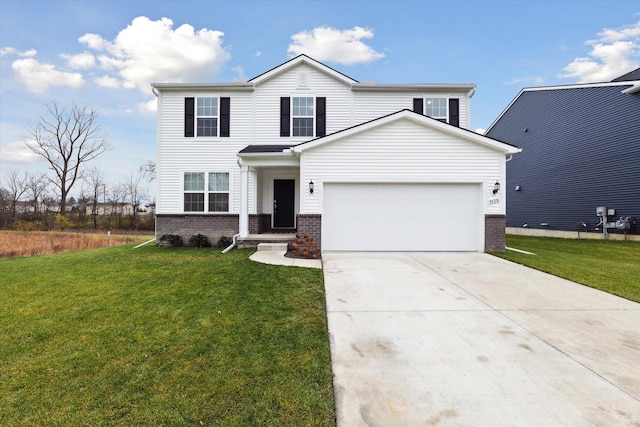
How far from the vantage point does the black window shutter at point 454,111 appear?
1209cm

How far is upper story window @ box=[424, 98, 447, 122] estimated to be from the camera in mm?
12164

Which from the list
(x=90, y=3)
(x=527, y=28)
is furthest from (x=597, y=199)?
(x=90, y=3)

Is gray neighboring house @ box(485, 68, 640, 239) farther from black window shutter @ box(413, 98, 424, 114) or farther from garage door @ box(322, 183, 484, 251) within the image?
black window shutter @ box(413, 98, 424, 114)

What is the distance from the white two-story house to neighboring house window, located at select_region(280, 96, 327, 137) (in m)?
0.04

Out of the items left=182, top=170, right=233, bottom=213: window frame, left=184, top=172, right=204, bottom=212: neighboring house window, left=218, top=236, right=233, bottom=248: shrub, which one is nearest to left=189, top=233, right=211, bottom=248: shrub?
left=218, top=236, right=233, bottom=248: shrub

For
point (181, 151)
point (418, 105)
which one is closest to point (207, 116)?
point (181, 151)

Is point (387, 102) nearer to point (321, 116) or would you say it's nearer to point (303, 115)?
point (321, 116)

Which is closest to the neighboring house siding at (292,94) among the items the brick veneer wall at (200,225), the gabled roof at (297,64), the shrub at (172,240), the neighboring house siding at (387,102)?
the gabled roof at (297,64)

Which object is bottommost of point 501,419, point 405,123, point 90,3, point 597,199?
point 501,419

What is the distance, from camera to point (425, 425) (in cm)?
219

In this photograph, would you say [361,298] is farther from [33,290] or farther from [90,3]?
[90,3]

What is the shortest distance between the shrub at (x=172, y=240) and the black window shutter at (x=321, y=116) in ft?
21.8

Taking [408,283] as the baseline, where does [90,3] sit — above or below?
above

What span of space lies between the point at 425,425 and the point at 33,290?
686cm
